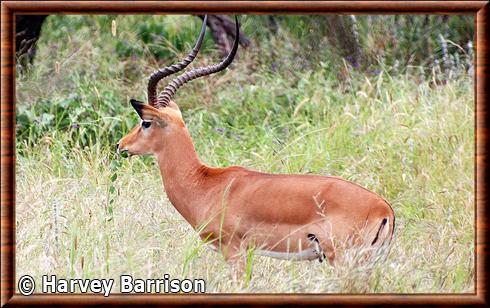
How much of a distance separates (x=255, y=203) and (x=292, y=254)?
1.07ft

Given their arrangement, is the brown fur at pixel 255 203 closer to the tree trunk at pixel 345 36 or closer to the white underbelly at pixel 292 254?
the white underbelly at pixel 292 254

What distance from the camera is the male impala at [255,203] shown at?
17.5ft

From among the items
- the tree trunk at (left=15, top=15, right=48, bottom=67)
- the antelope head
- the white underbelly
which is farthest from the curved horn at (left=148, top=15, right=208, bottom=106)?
the tree trunk at (left=15, top=15, right=48, bottom=67)

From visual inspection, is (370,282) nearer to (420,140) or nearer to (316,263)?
(316,263)

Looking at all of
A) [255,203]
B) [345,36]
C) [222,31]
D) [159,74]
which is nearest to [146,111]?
[159,74]

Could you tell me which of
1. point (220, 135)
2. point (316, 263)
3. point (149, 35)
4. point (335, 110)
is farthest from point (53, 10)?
point (149, 35)

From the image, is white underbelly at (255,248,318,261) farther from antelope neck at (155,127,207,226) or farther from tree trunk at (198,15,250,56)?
tree trunk at (198,15,250,56)

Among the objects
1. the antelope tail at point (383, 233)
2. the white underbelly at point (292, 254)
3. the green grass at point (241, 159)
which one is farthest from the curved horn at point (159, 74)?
the antelope tail at point (383, 233)

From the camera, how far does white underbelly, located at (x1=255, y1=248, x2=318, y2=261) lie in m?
5.45

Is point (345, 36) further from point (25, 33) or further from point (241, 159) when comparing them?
point (25, 33)

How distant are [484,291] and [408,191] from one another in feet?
6.23

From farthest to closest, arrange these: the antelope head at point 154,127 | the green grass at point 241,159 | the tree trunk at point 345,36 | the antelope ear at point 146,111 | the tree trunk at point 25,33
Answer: the tree trunk at point 345,36
the tree trunk at point 25,33
the antelope head at point 154,127
the antelope ear at point 146,111
the green grass at point 241,159

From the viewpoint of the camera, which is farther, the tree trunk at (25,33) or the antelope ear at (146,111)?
the tree trunk at (25,33)

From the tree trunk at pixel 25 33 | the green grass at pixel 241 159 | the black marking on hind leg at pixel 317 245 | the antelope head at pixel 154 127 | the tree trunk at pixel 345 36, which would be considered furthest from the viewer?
the tree trunk at pixel 345 36
